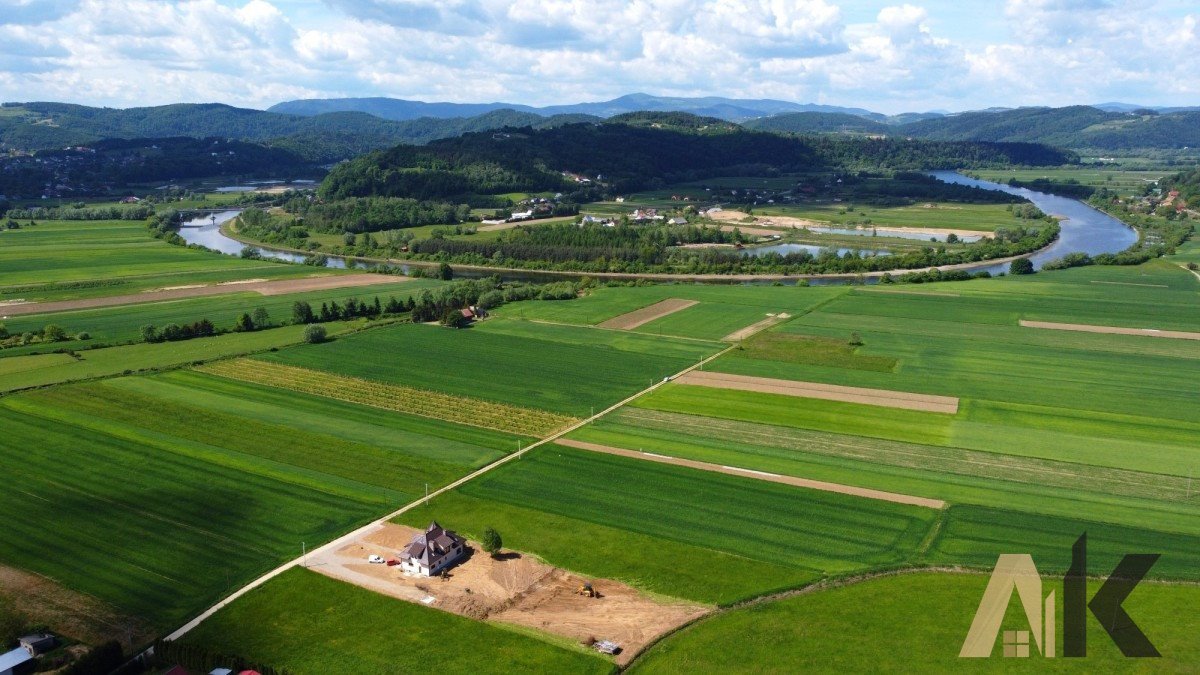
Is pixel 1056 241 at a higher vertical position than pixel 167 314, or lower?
higher

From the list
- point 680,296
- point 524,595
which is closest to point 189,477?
point 524,595

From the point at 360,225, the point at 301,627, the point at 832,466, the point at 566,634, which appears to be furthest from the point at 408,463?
the point at 360,225

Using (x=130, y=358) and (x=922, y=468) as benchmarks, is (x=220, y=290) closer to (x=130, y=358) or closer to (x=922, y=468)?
(x=130, y=358)

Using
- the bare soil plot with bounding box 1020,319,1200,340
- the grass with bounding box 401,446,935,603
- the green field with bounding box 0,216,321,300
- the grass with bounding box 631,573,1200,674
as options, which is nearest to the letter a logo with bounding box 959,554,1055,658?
the grass with bounding box 631,573,1200,674

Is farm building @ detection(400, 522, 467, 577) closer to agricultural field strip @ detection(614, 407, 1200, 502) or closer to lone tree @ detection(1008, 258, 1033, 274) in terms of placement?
agricultural field strip @ detection(614, 407, 1200, 502)

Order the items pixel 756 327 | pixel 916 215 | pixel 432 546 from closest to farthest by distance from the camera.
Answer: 1. pixel 432 546
2. pixel 756 327
3. pixel 916 215

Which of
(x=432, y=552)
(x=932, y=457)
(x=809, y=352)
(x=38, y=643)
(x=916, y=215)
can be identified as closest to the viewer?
(x=38, y=643)

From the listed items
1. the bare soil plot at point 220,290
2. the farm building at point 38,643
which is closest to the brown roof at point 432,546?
the farm building at point 38,643
